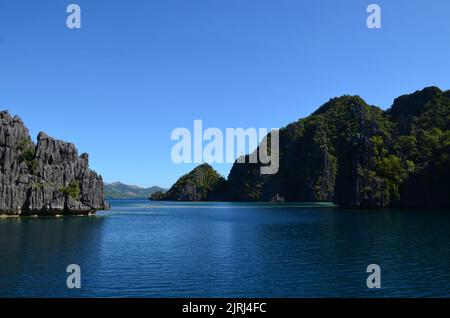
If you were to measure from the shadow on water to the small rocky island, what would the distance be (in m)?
52.3

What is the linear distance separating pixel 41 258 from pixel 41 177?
10094 centimetres

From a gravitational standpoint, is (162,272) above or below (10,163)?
below

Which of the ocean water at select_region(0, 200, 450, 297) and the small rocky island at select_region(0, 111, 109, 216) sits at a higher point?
the small rocky island at select_region(0, 111, 109, 216)

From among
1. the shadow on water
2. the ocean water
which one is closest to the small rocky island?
the shadow on water

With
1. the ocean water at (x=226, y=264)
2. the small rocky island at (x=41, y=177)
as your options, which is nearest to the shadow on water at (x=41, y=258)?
the ocean water at (x=226, y=264)

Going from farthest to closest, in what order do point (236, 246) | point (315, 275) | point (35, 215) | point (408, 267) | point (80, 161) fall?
point (80, 161), point (35, 215), point (236, 246), point (408, 267), point (315, 275)

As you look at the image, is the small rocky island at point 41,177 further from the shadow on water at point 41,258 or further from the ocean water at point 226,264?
the ocean water at point 226,264

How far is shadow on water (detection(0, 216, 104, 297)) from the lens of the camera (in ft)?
124

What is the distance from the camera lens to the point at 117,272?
150 feet

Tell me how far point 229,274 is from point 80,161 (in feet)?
438

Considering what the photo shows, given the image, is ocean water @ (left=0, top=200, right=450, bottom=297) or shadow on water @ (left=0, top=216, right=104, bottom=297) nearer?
shadow on water @ (left=0, top=216, right=104, bottom=297)

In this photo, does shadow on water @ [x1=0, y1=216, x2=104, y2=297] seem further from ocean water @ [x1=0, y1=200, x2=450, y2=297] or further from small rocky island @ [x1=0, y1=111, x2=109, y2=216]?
small rocky island @ [x1=0, y1=111, x2=109, y2=216]
